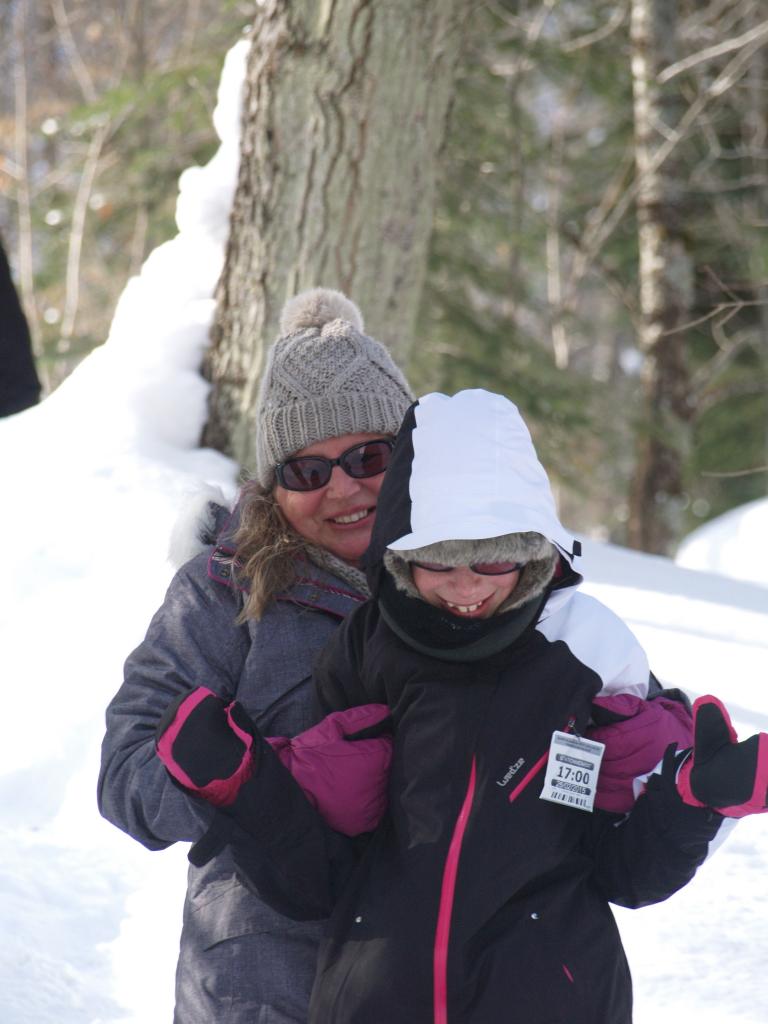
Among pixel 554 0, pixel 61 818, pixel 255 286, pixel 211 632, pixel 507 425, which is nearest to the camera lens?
pixel 507 425

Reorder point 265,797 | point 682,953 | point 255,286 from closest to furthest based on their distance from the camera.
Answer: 1. point 265,797
2. point 682,953
3. point 255,286

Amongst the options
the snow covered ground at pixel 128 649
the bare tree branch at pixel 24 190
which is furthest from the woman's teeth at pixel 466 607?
the bare tree branch at pixel 24 190

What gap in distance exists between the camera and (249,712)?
2.00 metres

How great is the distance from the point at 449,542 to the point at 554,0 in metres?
7.75

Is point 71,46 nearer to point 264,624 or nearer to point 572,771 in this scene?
point 264,624

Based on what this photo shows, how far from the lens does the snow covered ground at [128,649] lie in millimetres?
2952

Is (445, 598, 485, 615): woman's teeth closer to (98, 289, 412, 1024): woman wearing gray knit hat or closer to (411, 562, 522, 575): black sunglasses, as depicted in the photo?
(411, 562, 522, 575): black sunglasses

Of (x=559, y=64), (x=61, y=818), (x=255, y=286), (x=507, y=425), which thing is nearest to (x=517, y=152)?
(x=559, y=64)

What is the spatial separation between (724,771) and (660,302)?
27.0 feet

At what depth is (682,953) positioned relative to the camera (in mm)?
2973

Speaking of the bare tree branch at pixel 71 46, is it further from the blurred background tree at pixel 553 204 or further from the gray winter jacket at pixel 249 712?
the gray winter jacket at pixel 249 712

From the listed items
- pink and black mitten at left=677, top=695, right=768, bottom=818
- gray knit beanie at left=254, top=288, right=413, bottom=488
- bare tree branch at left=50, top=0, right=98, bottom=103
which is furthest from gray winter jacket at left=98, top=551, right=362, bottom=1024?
bare tree branch at left=50, top=0, right=98, bottom=103

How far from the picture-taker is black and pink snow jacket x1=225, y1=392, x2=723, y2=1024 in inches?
65.7

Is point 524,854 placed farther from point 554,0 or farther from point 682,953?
point 554,0
